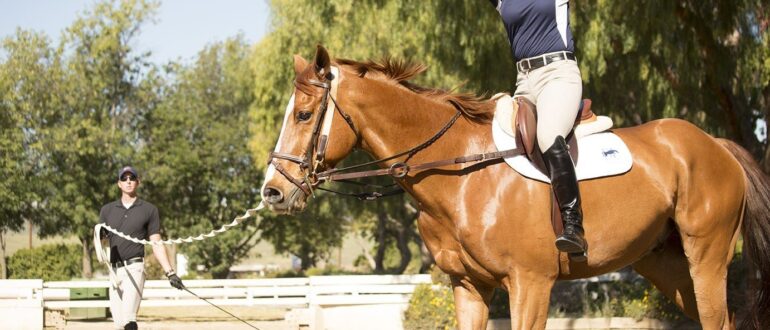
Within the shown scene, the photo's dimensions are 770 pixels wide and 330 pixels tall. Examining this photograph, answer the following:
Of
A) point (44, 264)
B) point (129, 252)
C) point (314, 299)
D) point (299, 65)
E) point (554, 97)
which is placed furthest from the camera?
point (44, 264)

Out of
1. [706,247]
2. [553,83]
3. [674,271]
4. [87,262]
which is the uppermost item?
[87,262]

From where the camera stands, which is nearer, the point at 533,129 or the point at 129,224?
the point at 533,129

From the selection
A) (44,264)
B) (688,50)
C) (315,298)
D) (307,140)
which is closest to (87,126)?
(44,264)

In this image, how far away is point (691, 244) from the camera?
22.6ft

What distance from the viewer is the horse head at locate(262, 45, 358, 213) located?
18.4 ft

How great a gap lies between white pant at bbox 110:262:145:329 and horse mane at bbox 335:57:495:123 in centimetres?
400

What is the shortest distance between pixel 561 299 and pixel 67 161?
22.8 metres

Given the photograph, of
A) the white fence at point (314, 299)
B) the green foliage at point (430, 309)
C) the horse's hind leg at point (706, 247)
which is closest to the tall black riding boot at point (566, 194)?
the horse's hind leg at point (706, 247)

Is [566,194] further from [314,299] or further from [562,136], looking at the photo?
[314,299]

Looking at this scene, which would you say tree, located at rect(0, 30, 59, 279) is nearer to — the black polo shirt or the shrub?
the shrub

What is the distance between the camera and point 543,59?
633 centimetres

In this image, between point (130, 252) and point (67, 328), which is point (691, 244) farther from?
point (67, 328)

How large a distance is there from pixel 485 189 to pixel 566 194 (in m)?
0.54

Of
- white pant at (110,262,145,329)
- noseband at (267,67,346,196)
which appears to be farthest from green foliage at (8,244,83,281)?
noseband at (267,67,346,196)
